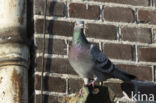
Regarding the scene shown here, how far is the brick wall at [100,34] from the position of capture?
7.39ft

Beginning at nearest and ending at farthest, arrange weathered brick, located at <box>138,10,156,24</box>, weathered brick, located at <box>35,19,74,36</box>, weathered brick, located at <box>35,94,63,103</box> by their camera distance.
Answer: weathered brick, located at <box>35,94,63,103</box>
weathered brick, located at <box>35,19,74,36</box>
weathered brick, located at <box>138,10,156,24</box>

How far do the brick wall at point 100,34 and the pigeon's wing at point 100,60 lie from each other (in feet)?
0.24

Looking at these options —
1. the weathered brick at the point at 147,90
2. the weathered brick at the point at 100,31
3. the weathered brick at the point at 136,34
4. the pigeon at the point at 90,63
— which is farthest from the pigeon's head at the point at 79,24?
the weathered brick at the point at 147,90

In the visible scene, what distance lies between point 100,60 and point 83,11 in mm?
255

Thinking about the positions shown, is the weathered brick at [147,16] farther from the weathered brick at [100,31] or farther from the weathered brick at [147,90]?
→ the weathered brick at [147,90]

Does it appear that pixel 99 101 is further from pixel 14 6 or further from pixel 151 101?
pixel 14 6

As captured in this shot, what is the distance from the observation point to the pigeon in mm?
2223

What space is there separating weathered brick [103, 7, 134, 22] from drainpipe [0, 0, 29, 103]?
1.21ft

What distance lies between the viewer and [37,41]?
227 centimetres

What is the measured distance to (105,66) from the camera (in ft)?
7.46

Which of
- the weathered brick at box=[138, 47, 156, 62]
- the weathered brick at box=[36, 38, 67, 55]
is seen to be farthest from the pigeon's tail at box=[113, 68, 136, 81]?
the weathered brick at box=[36, 38, 67, 55]

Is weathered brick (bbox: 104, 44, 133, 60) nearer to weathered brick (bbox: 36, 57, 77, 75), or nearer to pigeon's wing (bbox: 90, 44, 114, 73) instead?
pigeon's wing (bbox: 90, 44, 114, 73)

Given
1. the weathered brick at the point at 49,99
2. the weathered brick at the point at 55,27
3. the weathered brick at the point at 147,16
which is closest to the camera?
the weathered brick at the point at 49,99

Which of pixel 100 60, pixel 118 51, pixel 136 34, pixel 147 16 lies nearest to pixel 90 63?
pixel 100 60
